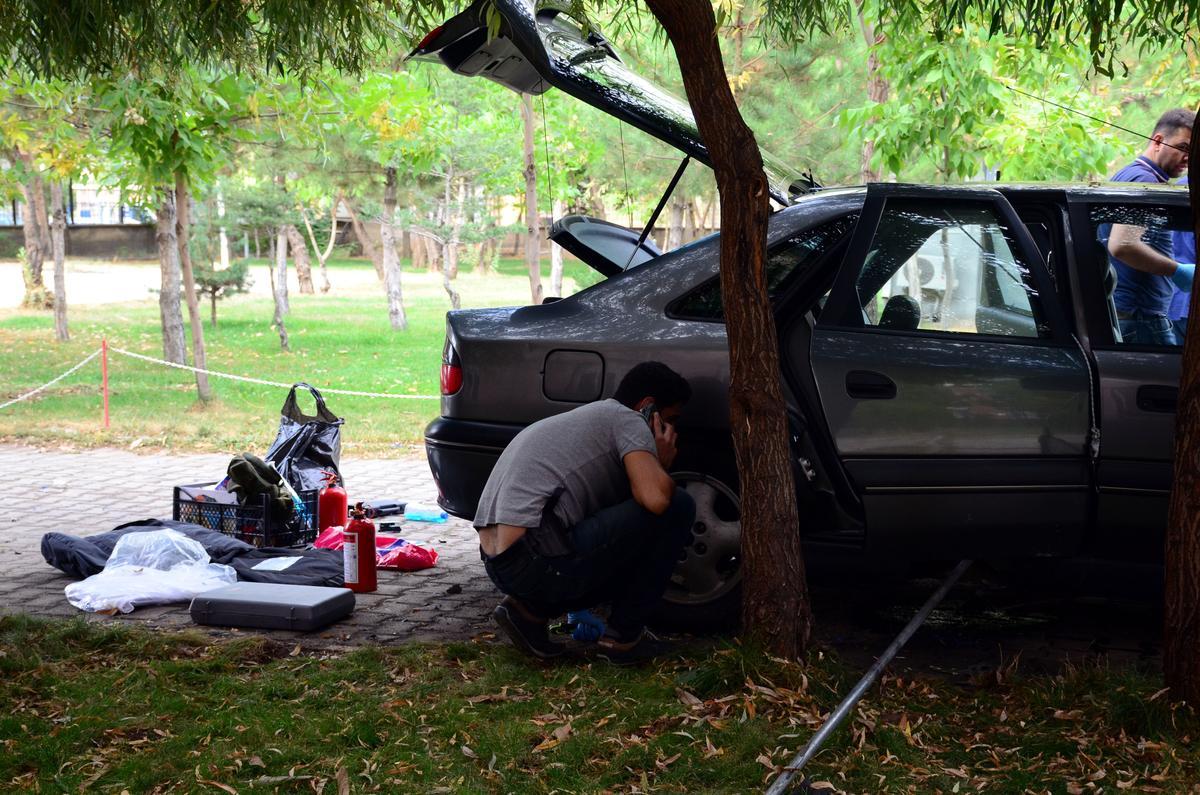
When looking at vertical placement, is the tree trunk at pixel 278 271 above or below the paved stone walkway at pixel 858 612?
above

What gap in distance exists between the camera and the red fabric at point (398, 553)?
675 cm

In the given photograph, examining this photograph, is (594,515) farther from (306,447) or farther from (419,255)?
(419,255)

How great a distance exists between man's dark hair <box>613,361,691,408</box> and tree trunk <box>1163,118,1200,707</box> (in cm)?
170

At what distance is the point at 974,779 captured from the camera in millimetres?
3699

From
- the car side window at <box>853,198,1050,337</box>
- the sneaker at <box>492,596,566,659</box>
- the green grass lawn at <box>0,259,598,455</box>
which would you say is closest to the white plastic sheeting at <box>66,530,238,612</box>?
the sneaker at <box>492,596,566,659</box>

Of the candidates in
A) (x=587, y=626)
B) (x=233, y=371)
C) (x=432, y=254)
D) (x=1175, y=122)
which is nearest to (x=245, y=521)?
(x=587, y=626)

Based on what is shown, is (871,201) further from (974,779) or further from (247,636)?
(247,636)

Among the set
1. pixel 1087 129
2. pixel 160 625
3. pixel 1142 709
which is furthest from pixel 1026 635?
pixel 1087 129

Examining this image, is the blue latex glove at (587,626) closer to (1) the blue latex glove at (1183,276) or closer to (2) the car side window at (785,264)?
(2) the car side window at (785,264)

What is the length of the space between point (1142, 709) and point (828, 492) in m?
1.46

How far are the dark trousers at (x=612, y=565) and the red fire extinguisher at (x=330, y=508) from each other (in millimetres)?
2885

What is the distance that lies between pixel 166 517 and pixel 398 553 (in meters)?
2.21

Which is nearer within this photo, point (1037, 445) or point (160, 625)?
point (1037, 445)

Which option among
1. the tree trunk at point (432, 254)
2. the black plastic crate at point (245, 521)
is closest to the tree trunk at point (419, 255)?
the tree trunk at point (432, 254)
